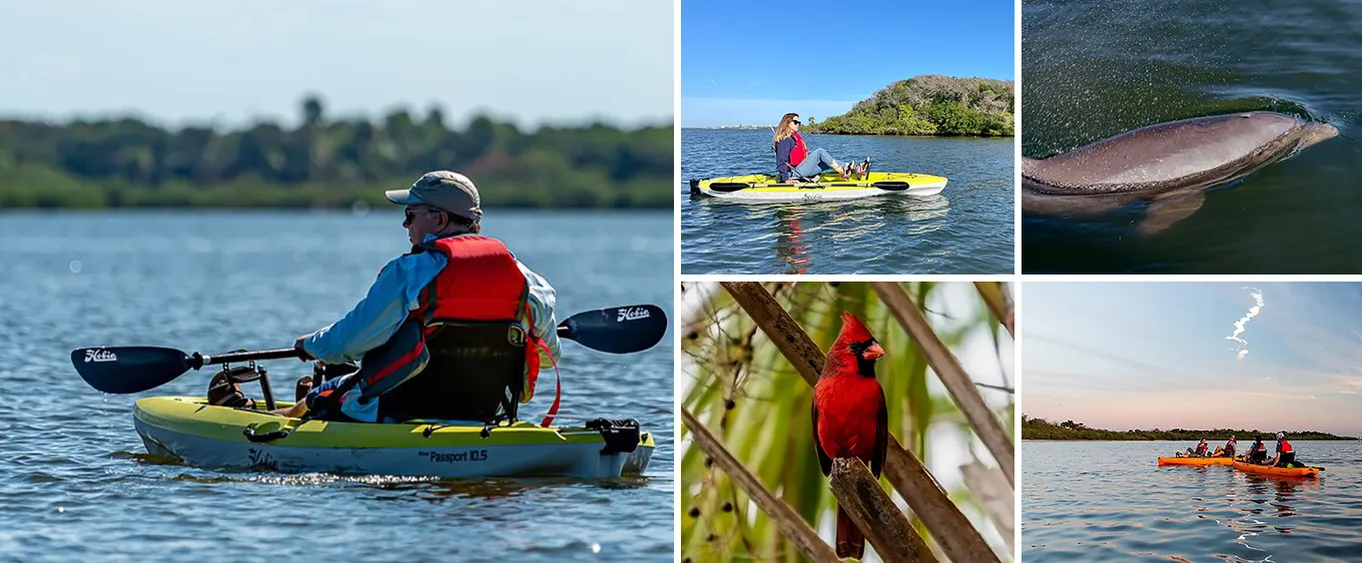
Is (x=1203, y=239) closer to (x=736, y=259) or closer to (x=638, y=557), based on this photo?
(x=736, y=259)

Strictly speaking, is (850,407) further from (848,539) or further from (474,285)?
(474,285)

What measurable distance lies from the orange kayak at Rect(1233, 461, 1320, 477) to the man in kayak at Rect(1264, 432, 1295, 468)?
0.02 metres

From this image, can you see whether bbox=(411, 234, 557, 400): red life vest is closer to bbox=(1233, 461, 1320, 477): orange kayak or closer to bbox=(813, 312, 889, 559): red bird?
bbox=(813, 312, 889, 559): red bird

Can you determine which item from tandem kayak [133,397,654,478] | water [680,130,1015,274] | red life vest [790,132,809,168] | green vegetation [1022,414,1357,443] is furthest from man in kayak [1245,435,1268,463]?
tandem kayak [133,397,654,478]

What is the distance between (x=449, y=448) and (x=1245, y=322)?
3216mm

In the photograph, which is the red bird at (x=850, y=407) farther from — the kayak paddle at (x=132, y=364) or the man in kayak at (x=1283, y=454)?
the kayak paddle at (x=132, y=364)

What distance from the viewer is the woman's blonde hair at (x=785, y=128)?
505cm

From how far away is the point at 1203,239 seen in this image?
4.93 metres

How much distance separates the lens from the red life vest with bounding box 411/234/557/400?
6.44 metres

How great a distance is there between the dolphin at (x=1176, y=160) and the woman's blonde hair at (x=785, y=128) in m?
0.75

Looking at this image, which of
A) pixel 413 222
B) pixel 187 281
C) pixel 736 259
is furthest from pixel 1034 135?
pixel 187 281

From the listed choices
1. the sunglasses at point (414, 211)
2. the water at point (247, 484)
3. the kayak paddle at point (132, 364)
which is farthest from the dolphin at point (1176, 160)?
the kayak paddle at point (132, 364)

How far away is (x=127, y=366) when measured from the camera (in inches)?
294

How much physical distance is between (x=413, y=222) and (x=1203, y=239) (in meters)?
2.93
